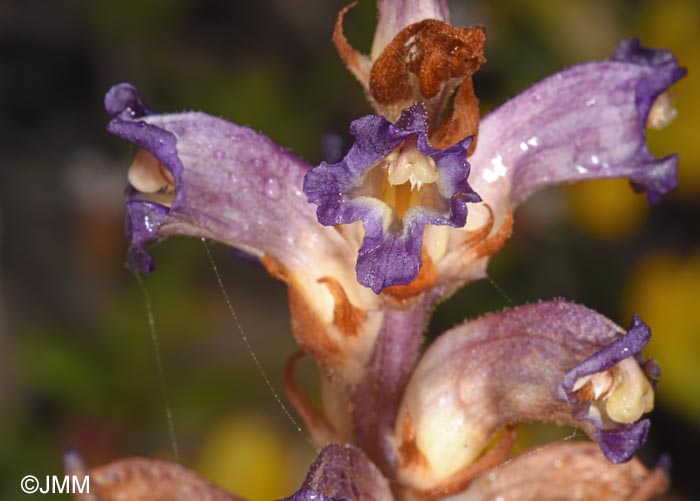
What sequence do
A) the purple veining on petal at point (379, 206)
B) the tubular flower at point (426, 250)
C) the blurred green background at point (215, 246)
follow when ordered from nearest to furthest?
the purple veining on petal at point (379, 206) < the tubular flower at point (426, 250) < the blurred green background at point (215, 246)

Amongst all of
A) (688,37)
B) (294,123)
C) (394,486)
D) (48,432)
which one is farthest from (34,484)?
(688,37)

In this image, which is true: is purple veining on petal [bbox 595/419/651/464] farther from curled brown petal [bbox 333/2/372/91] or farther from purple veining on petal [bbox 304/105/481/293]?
curled brown petal [bbox 333/2/372/91]

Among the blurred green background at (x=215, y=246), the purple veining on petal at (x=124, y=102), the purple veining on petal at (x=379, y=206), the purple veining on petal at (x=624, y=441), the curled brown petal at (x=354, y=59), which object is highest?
the blurred green background at (x=215, y=246)

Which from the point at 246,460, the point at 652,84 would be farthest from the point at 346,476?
the point at 246,460

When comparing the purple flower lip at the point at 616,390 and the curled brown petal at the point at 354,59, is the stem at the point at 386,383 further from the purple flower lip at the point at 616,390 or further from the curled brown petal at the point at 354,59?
the curled brown petal at the point at 354,59

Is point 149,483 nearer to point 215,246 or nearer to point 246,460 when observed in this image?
point 246,460

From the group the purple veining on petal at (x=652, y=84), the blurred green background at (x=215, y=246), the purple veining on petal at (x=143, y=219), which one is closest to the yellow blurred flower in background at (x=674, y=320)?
the blurred green background at (x=215, y=246)
